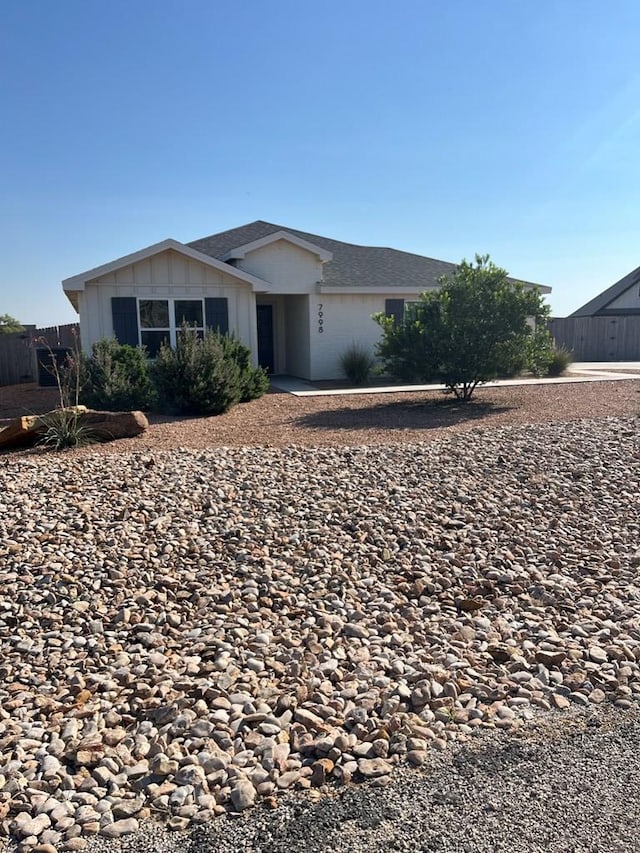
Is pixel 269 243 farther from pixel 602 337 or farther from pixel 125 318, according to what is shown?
pixel 602 337

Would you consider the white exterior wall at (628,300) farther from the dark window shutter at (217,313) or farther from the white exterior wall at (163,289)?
the dark window shutter at (217,313)

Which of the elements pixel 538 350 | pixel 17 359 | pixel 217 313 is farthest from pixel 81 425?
pixel 17 359

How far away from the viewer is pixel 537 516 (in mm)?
5926

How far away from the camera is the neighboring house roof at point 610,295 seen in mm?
34672

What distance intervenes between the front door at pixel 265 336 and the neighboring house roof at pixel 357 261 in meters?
2.17


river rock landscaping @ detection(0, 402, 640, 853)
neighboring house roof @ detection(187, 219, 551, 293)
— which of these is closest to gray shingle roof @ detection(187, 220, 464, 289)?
neighboring house roof @ detection(187, 219, 551, 293)

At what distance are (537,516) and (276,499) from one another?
2.42m

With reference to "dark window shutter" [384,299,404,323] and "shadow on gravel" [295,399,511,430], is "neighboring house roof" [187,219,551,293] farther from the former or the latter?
"shadow on gravel" [295,399,511,430]

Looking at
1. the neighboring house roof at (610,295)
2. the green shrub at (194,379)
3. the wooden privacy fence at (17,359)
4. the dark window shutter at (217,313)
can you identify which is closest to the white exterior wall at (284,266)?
the dark window shutter at (217,313)

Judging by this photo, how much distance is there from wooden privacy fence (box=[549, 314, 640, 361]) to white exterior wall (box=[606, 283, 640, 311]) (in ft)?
26.7

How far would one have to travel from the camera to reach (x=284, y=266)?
16641 mm

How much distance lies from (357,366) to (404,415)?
5266mm

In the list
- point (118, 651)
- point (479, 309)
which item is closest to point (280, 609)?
point (118, 651)

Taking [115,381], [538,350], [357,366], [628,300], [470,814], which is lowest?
[470,814]
